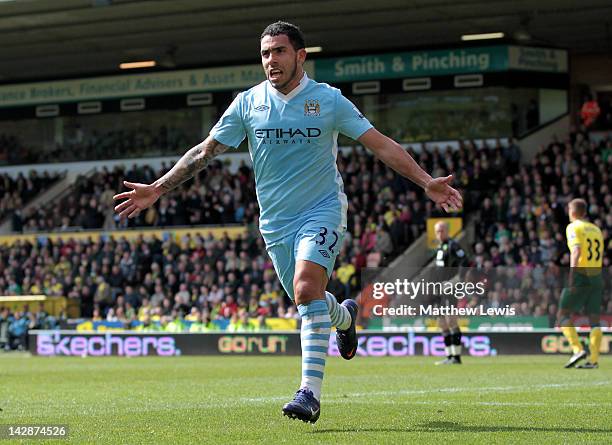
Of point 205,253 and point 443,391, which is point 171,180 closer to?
point 443,391

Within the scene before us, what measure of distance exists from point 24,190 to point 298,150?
34649 mm

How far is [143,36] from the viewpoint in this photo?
35.9m

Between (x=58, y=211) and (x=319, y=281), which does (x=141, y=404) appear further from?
(x=58, y=211)

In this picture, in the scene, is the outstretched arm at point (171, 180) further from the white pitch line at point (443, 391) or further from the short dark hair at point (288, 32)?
the white pitch line at point (443, 391)

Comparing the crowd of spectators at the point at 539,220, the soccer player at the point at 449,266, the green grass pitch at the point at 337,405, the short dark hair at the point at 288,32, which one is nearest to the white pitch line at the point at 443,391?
the green grass pitch at the point at 337,405

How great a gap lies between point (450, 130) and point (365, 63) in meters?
3.57

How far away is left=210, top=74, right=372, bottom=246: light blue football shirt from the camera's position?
7.90 m

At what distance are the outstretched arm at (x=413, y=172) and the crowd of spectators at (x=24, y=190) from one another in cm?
3429

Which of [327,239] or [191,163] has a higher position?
[191,163]

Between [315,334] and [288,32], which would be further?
[288,32]

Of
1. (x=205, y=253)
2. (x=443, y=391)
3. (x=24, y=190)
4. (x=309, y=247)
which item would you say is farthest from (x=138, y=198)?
(x=24, y=190)

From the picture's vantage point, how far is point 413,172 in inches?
300

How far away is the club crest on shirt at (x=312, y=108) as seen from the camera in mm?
7895

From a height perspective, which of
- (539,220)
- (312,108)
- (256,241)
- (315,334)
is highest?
(312,108)
